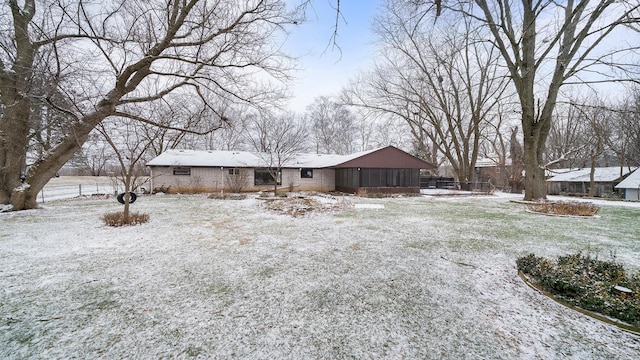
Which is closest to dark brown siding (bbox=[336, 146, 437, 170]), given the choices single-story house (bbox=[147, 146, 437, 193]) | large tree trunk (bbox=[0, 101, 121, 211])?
single-story house (bbox=[147, 146, 437, 193])

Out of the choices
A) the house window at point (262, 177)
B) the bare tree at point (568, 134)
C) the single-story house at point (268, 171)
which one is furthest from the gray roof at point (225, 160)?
the bare tree at point (568, 134)

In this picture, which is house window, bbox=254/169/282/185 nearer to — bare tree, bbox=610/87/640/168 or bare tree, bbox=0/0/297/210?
bare tree, bbox=0/0/297/210

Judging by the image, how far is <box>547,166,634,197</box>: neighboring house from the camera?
77.5 ft

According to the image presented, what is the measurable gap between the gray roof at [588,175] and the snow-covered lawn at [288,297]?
2620cm

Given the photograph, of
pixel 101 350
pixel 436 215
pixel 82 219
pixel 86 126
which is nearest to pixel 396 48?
pixel 436 215

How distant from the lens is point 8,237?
19.7 feet

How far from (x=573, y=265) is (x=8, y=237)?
11565 mm

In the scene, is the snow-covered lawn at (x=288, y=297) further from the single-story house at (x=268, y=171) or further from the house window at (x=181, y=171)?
the house window at (x=181, y=171)

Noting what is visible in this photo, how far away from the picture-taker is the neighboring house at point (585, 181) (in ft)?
77.5

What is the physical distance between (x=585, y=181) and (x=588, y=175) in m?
0.74

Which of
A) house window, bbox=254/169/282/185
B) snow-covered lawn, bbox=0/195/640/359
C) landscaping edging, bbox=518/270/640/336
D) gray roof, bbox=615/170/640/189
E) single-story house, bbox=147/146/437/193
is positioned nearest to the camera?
snow-covered lawn, bbox=0/195/640/359

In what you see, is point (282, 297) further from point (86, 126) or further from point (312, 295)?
point (86, 126)

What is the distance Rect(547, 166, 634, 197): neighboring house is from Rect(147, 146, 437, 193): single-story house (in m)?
14.9

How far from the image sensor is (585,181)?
987 inches
